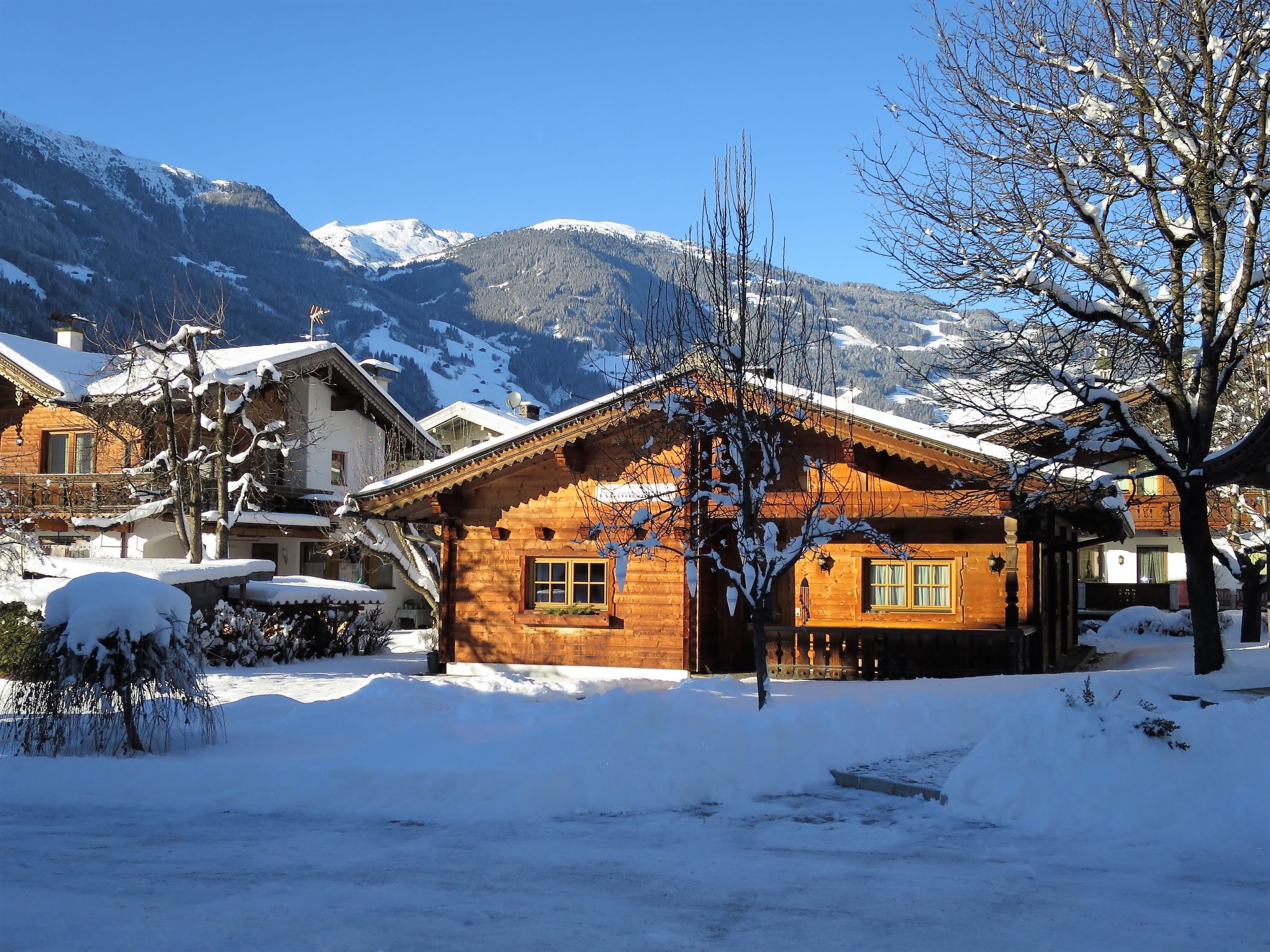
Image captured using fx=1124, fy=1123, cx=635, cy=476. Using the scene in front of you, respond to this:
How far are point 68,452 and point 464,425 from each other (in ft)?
46.2

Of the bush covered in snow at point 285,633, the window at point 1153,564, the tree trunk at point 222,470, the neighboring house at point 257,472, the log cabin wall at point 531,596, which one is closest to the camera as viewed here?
the log cabin wall at point 531,596

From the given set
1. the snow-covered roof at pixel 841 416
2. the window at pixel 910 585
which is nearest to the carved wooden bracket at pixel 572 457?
the snow-covered roof at pixel 841 416

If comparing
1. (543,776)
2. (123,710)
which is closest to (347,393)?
(123,710)

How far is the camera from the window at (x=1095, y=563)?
4250cm

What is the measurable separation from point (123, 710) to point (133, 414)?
1910cm

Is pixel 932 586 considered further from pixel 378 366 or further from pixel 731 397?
pixel 378 366

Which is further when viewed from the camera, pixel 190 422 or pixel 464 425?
pixel 464 425

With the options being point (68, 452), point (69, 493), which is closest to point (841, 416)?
point (69, 493)

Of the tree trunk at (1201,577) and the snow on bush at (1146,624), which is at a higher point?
the tree trunk at (1201,577)

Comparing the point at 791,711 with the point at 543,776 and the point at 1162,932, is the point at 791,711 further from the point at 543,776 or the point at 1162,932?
the point at 1162,932

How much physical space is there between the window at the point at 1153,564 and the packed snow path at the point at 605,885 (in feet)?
123

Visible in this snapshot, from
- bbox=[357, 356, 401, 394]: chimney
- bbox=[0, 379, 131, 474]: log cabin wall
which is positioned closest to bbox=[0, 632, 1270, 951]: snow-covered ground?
bbox=[0, 379, 131, 474]: log cabin wall

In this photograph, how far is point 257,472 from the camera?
104 feet

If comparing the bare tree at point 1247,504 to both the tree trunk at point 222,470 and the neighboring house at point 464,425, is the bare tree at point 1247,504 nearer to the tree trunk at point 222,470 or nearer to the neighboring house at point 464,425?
the tree trunk at point 222,470
